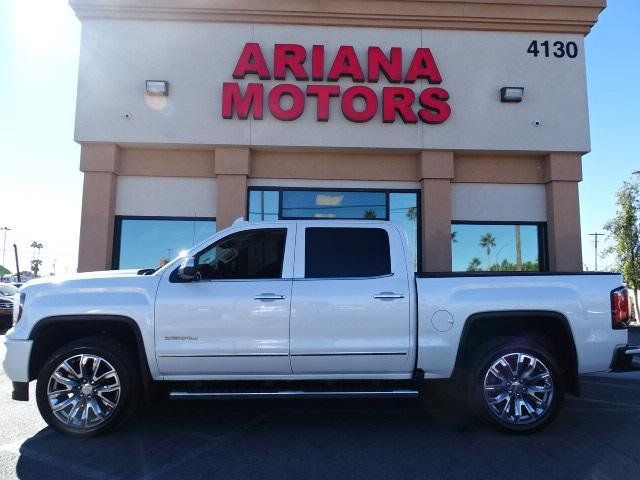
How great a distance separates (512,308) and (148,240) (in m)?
7.75

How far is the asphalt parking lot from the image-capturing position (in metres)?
4.02

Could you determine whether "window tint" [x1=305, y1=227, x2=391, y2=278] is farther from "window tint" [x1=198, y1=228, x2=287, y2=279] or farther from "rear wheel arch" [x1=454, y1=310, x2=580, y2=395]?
"rear wheel arch" [x1=454, y1=310, x2=580, y2=395]

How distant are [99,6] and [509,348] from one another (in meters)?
10.1

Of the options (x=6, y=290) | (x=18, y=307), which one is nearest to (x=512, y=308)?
(x=18, y=307)

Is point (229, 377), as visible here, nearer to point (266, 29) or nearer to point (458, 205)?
point (458, 205)

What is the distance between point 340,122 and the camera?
10234mm

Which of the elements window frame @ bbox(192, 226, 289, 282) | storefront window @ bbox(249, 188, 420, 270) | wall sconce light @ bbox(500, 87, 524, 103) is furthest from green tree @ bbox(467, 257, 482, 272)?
window frame @ bbox(192, 226, 289, 282)

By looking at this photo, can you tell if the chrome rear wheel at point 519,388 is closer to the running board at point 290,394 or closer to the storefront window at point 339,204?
the running board at point 290,394

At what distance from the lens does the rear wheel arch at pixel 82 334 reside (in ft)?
15.9

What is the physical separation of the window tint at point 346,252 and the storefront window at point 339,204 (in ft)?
17.0

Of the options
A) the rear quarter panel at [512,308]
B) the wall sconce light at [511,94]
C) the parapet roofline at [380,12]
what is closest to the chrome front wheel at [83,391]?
the rear quarter panel at [512,308]

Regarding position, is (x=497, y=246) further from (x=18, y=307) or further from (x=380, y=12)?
(x=18, y=307)

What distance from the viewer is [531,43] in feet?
35.1

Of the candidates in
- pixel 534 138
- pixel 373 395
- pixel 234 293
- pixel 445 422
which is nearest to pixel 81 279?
pixel 234 293
